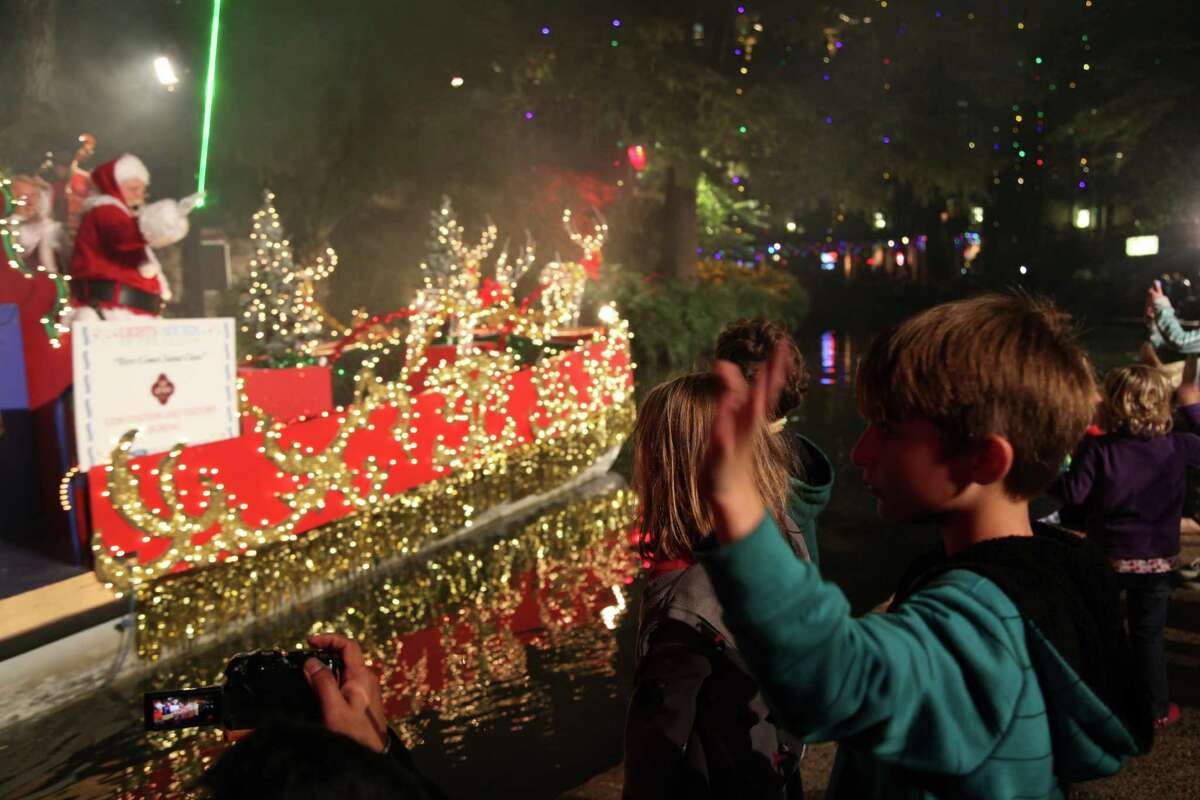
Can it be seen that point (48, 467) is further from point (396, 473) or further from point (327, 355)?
point (327, 355)

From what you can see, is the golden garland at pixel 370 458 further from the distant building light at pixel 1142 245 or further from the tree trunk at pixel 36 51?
the distant building light at pixel 1142 245

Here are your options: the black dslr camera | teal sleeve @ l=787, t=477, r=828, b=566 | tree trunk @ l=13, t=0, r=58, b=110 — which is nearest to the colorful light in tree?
tree trunk @ l=13, t=0, r=58, b=110

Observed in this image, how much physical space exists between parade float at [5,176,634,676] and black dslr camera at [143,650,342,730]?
410cm

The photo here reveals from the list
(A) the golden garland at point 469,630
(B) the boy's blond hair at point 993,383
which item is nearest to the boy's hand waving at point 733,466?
(B) the boy's blond hair at point 993,383

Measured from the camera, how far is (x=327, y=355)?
11.5m

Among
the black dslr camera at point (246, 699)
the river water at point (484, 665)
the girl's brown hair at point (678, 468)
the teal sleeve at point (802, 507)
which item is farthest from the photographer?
the river water at point (484, 665)

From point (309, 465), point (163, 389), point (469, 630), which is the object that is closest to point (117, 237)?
point (163, 389)

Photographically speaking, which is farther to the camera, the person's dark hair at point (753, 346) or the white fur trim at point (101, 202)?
the white fur trim at point (101, 202)

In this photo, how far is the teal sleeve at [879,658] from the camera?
102 cm

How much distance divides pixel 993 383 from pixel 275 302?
11.7 m

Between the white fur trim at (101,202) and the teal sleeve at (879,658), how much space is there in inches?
314

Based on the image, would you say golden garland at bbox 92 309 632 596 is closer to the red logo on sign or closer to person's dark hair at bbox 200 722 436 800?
the red logo on sign

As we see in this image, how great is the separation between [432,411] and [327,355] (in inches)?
163

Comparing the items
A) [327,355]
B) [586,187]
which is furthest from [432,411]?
[586,187]
